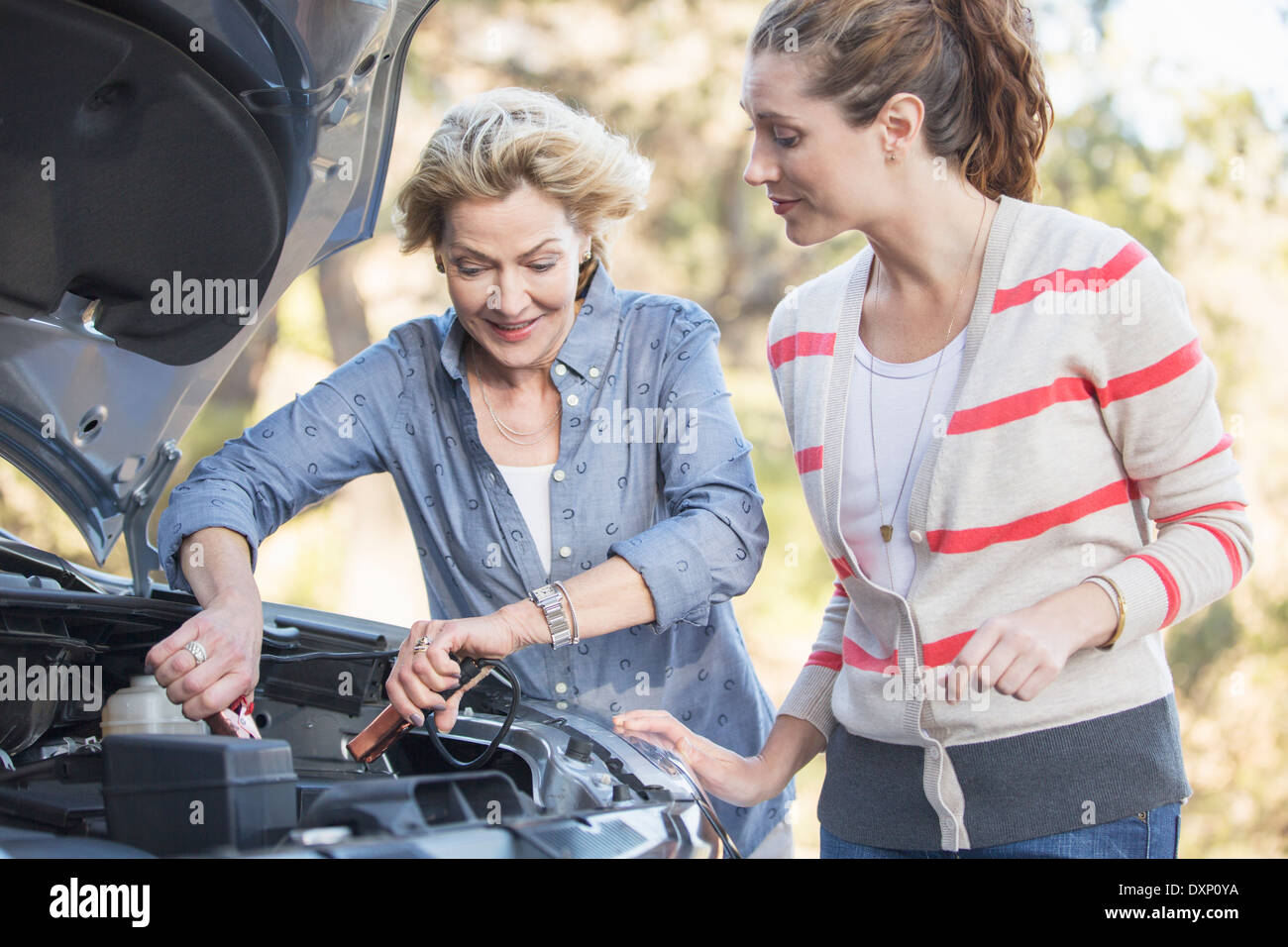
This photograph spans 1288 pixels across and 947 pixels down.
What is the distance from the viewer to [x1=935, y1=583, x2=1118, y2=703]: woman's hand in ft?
4.50

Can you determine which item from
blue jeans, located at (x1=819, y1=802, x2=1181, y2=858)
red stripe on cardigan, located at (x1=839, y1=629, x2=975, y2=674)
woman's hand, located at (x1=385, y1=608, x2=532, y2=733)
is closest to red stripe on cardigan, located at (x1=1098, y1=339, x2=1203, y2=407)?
red stripe on cardigan, located at (x1=839, y1=629, x2=975, y2=674)

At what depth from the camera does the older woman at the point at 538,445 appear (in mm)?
1978

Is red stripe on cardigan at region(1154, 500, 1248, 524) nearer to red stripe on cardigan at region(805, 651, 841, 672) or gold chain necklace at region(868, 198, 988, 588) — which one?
gold chain necklace at region(868, 198, 988, 588)

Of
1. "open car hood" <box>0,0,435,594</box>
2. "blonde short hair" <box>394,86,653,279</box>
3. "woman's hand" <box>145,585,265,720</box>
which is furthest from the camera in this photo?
"blonde short hair" <box>394,86,653,279</box>

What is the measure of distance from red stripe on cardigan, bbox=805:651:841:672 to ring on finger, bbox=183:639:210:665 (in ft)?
2.94

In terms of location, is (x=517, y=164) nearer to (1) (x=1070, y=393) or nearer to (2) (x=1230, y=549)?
(1) (x=1070, y=393)

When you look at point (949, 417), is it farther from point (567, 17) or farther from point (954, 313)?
point (567, 17)

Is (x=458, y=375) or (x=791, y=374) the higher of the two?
(x=458, y=375)

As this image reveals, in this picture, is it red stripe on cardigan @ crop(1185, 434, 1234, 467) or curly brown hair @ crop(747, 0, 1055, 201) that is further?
curly brown hair @ crop(747, 0, 1055, 201)

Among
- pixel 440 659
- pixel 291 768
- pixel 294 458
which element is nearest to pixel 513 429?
pixel 294 458

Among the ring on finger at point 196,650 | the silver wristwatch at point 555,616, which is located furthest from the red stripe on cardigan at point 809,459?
the ring on finger at point 196,650
